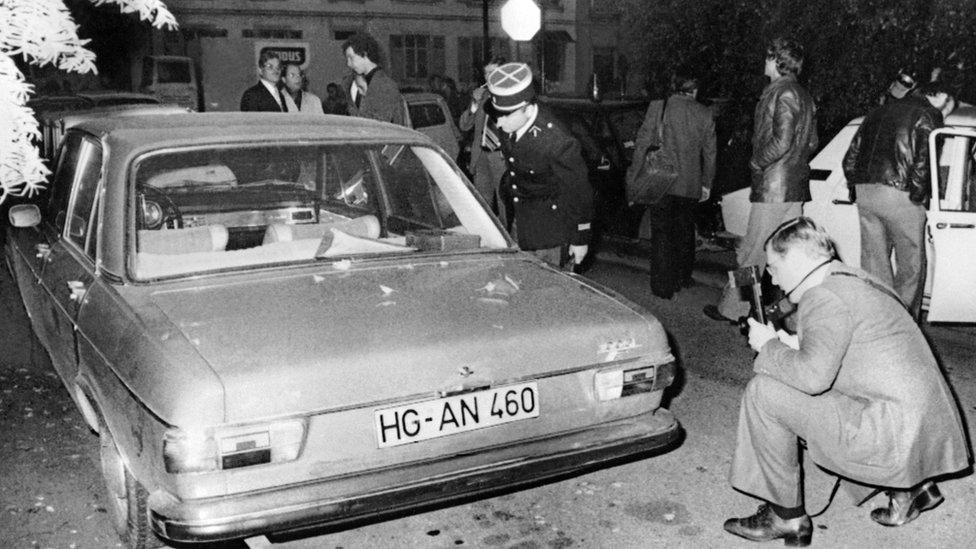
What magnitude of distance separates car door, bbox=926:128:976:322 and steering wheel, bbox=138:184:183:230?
15.6 ft

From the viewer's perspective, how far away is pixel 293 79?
9031mm

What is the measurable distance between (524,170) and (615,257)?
4.48 m

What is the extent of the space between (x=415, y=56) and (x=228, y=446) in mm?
38765

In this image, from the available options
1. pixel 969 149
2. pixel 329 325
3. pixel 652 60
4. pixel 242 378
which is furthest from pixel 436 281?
pixel 652 60

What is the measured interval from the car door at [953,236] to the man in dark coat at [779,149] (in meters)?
0.84

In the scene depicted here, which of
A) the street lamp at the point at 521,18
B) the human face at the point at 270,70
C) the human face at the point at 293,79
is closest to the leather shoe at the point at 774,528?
the human face at the point at 270,70

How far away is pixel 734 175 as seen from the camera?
33.0ft

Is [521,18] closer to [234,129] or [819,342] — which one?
[234,129]

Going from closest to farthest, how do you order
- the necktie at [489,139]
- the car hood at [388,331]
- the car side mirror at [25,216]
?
the car hood at [388,331] → the car side mirror at [25,216] → the necktie at [489,139]

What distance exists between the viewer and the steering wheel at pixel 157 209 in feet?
14.2

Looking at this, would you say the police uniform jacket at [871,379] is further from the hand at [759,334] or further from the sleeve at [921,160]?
the sleeve at [921,160]

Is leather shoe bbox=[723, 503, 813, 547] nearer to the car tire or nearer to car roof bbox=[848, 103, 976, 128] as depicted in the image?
the car tire

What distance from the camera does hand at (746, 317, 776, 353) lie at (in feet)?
12.0

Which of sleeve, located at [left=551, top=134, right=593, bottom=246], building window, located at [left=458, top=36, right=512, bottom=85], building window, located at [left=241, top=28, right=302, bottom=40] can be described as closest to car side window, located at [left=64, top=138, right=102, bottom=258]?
sleeve, located at [left=551, top=134, right=593, bottom=246]
